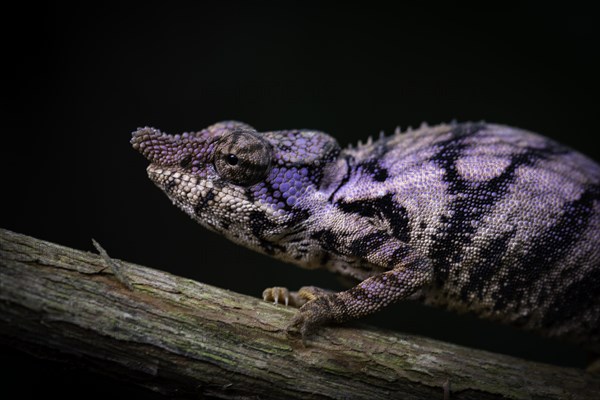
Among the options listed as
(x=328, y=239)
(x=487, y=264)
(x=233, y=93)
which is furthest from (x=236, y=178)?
(x=233, y=93)

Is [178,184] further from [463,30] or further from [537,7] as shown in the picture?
[537,7]

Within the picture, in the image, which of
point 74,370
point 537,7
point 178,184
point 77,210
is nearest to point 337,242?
point 178,184

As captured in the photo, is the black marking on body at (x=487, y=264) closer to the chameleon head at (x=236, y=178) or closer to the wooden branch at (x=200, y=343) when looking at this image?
the wooden branch at (x=200, y=343)

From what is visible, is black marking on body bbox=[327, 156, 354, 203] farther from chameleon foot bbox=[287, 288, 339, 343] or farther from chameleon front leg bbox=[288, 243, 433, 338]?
chameleon foot bbox=[287, 288, 339, 343]

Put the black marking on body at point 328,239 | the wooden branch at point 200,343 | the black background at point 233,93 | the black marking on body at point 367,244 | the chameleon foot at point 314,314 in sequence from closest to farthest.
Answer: the wooden branch at point 200,343 → the chameleon foot at point 314,314 → the black marking on body at point 367,244 → the black marking on body at point 328,239 → the black background at point 233,93

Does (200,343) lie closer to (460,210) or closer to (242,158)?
(242,158)

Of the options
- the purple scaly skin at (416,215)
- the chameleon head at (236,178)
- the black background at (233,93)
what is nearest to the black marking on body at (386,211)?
the purple scaly skin at (416,215)
